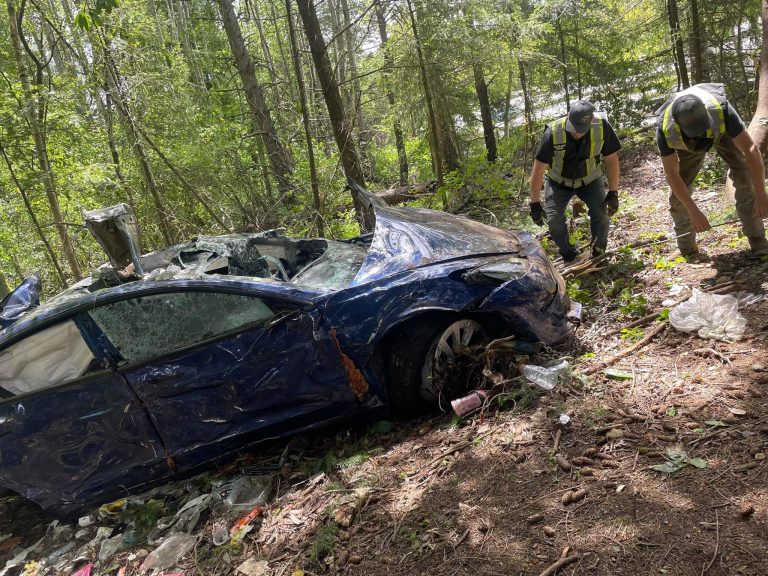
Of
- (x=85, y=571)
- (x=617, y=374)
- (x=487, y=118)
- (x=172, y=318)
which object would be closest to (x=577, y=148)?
(x=617, y=374)

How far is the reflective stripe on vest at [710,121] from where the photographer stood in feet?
12.9

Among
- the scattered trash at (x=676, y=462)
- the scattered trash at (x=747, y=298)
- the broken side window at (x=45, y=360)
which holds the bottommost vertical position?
the scattered trash at (x=676, y=462)

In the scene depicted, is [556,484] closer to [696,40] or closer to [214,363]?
[214,363]

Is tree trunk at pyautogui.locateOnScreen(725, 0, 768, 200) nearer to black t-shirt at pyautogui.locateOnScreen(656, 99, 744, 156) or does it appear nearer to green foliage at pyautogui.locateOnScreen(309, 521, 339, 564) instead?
black t-shirt at pyautogui.locateOnScreen(656, 99, 744, 156)

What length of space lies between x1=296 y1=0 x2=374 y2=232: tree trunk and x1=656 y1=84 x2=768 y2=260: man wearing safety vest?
10.5 feet

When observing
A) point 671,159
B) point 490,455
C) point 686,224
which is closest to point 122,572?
point 490,455

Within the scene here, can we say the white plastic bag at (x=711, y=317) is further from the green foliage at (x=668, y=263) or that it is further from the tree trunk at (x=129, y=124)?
the tree trunk at (x=129, y=124)

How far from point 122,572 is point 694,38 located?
507 inches

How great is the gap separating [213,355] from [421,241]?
5.46ft

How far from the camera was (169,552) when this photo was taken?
2.92m

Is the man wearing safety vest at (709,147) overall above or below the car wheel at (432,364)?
above

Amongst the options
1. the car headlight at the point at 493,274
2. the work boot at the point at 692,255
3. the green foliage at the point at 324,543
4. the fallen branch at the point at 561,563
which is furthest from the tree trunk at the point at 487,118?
the fallen branch at the point at 561,563

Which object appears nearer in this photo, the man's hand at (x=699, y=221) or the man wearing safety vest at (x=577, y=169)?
the man's hand at (x=699, y=221)

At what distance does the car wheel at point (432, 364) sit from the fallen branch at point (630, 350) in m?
0.73
